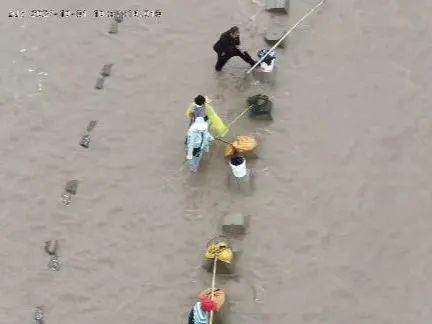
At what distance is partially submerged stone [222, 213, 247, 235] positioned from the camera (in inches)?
331

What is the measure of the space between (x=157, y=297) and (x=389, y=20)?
5.78 meters

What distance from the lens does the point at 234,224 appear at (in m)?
8.40

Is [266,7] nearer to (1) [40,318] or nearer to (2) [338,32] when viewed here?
(2) [338,32]

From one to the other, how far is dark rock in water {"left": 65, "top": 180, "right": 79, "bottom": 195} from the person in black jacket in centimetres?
283

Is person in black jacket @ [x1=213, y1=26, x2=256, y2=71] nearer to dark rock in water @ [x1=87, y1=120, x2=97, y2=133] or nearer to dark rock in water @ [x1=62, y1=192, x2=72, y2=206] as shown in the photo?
dark rock in water @ [x1=87, y1=120, x2=97, y2=133]

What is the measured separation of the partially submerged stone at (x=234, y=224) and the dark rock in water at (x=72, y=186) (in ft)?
7.15

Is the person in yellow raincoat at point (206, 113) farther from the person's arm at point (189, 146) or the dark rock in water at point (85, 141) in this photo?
the dark rock in water at point (85, 141)

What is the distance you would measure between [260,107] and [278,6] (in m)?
2.16

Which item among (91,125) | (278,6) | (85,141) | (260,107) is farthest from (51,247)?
(278,6)

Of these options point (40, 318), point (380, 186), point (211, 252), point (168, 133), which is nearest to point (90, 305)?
point (40, 318)

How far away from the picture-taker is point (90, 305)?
8133mm

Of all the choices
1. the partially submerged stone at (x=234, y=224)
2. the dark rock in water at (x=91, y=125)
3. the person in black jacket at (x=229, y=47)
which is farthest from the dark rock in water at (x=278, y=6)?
the partially submerged stone at (x=234, y=224)

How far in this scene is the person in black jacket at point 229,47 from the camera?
31.3 feet

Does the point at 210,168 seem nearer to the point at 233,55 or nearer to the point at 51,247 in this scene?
the point at 233,55
